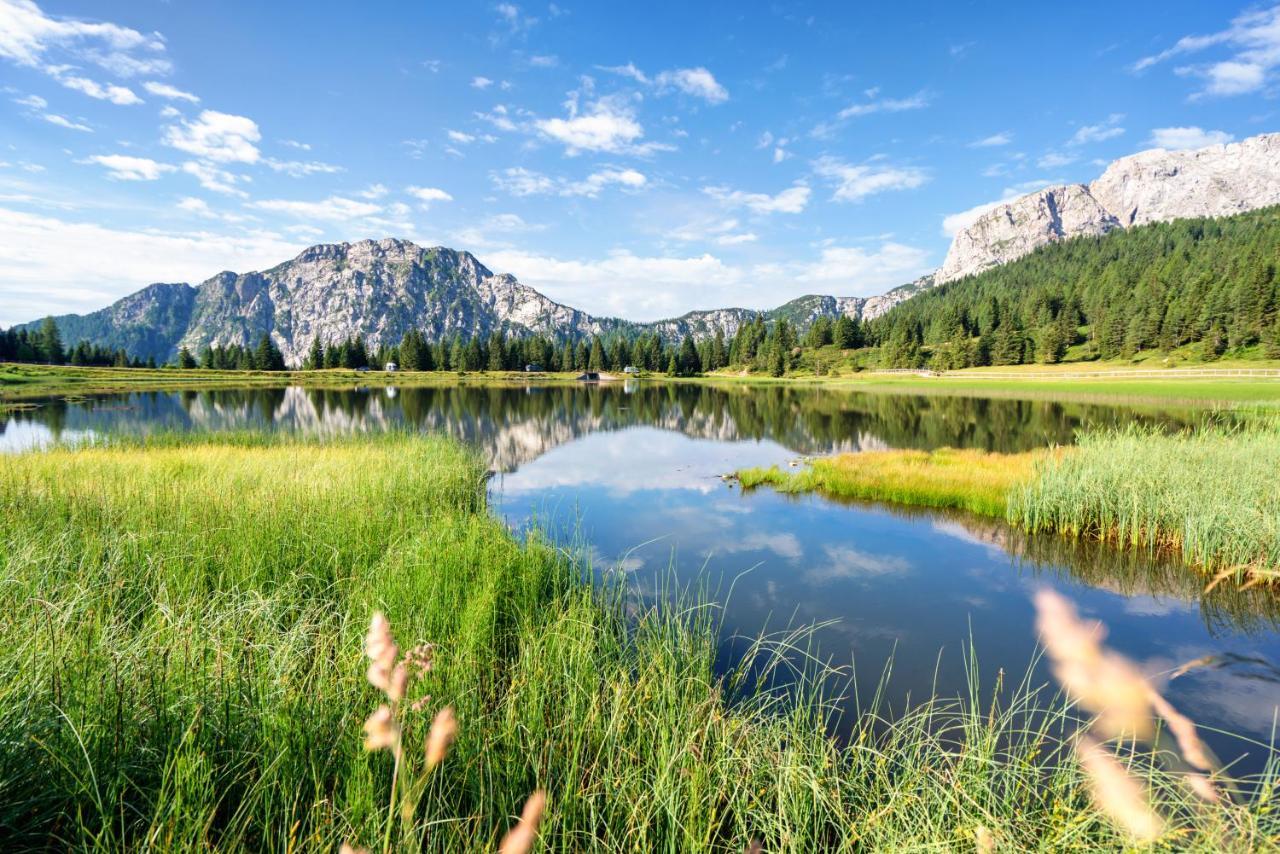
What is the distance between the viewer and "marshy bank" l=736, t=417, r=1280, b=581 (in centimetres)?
1160

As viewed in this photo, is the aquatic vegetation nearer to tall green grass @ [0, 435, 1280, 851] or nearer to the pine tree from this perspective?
tall green grass @ [0, 435, 1280, 851]

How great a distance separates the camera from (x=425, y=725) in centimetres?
459

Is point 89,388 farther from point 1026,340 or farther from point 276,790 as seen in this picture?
point 1026,340

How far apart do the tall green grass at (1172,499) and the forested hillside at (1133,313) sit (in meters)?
103

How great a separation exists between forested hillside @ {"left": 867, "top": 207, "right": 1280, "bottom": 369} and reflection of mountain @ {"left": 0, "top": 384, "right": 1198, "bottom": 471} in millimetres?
70403

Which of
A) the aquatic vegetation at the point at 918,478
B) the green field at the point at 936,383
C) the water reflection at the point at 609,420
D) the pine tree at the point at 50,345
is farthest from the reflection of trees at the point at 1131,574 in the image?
the pine tree at the point at 50,345

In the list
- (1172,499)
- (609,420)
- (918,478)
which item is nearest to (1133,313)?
(609,420)

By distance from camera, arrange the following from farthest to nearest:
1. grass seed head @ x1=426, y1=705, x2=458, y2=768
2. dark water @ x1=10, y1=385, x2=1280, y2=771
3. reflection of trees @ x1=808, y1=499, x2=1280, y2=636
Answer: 1. reflection of trees @ x1=808, y1=499, x2=1280, y2=636
2. dark water @ x1=10, y1=385, x2=1280, y2=771
3. grass seed head @ x1=426, y1=705, x2=458, y2=768

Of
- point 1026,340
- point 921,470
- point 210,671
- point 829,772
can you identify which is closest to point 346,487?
point 210,671

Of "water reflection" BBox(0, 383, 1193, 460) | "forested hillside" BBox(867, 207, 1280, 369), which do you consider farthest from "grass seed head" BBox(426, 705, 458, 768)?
"forested hillside" BBox(867, 207, 1280, 369)

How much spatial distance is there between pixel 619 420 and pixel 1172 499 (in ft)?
116

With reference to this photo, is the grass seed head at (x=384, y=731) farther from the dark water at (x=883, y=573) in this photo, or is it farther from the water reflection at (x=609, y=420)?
the water reflection at (x=609, y=420)

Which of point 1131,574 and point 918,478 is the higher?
point 918,478

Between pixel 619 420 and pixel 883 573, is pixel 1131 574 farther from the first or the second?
pixel 619 420
